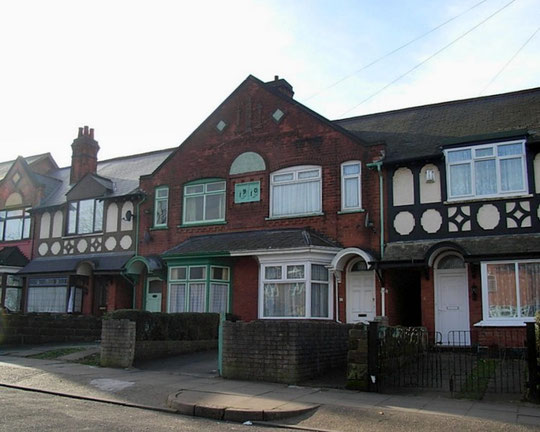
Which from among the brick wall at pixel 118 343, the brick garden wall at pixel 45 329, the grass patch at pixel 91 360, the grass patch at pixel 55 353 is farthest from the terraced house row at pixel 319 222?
the brick wall at pixel 118 343

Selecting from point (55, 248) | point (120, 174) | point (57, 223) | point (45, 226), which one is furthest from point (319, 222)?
point (45, 226)

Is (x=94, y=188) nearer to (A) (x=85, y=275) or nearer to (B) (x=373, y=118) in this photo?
(A) (x=85, y=275)

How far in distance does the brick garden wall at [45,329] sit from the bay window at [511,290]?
44.5 feet

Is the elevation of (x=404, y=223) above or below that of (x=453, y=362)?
above

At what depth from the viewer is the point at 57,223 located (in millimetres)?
28578

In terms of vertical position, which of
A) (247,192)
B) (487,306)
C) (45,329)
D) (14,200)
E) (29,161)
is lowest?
(45,329)

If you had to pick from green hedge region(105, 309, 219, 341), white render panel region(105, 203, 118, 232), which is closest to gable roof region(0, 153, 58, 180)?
white render panel region(105, 203, 118, 232)

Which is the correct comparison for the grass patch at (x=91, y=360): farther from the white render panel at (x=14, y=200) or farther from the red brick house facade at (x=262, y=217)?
the white render panel at (x=14, y=200)

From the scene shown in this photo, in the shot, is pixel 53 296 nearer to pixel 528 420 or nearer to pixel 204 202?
pixel 204 202

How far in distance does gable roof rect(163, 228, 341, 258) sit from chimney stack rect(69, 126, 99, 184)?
31.0 feet

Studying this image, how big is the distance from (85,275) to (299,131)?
11.6 metres

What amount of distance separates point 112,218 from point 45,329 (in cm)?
633

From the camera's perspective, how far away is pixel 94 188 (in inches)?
1072

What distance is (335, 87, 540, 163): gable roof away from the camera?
18844 millimetres
